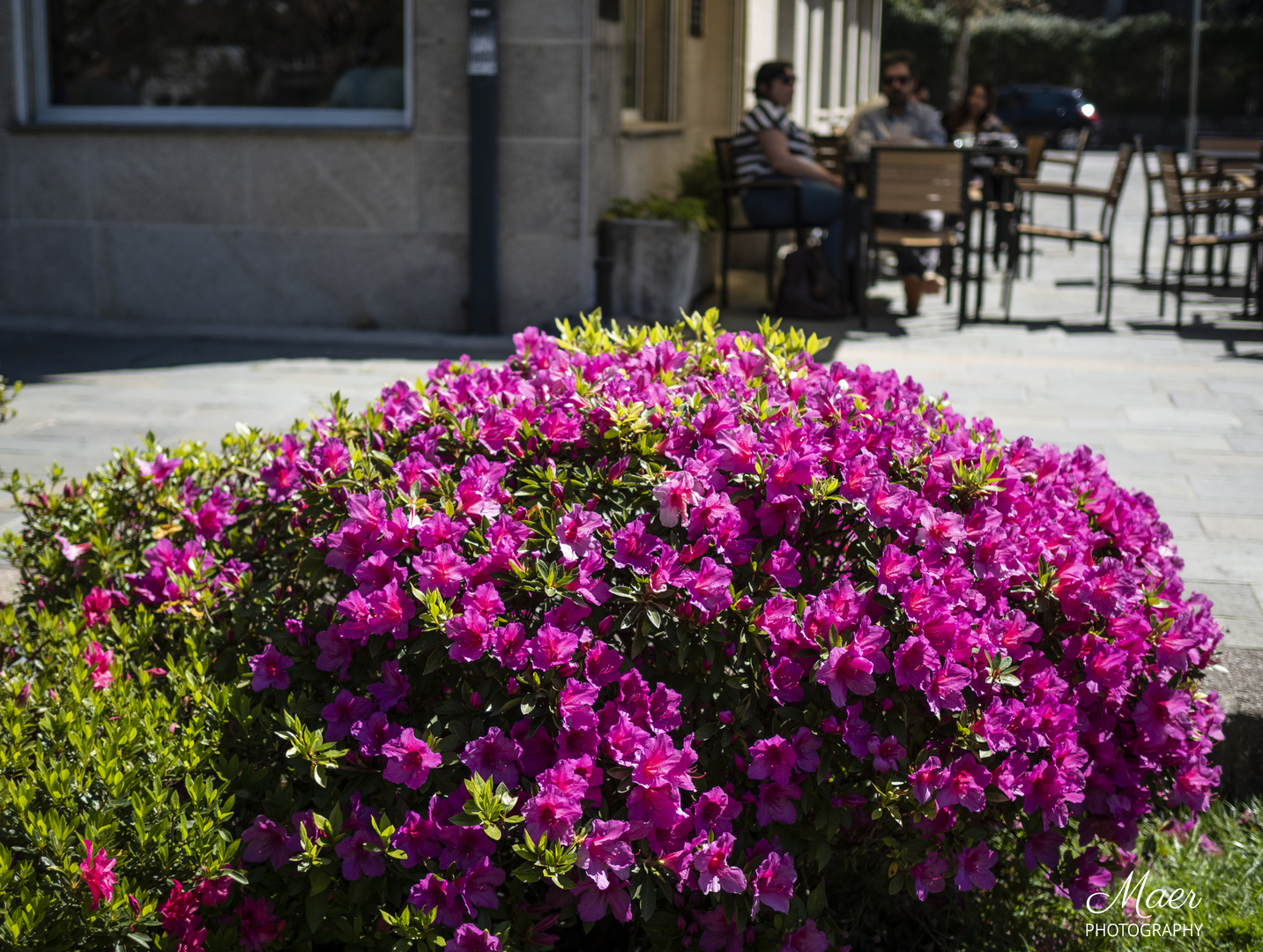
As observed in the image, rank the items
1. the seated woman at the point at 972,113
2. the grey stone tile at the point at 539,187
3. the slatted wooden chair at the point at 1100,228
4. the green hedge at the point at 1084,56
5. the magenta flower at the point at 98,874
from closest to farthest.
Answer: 1. the magenta flower at the point at 98,874
2. the grey stone tile at the point at 539,187
3. the slatted wooden chair at the point at 1100,228
4. the seated woman at the point at 972,113
5. the green hedge at the point at 1084,56

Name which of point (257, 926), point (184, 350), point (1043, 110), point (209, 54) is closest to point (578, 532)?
point (257, 926)

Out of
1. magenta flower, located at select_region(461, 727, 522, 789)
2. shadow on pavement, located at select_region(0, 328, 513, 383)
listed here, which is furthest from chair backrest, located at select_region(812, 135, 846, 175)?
magenta flower, located at select_region(461, 727, 522, 789)

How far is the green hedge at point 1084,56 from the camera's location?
45.3 metres

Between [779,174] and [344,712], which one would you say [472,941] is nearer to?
[344,712]

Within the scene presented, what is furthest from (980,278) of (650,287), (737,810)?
(737,810)

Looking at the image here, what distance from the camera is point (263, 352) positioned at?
8023mm

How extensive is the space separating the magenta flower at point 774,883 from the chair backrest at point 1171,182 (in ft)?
28.1

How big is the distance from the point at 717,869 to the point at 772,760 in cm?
19

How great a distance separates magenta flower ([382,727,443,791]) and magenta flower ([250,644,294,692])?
1.03ft

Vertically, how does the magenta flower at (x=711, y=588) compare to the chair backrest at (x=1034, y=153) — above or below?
below

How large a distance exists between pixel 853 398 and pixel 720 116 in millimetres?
11274

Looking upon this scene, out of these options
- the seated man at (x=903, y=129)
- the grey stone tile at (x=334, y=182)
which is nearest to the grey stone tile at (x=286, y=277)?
the grey stone tile at (x=334, y=182)

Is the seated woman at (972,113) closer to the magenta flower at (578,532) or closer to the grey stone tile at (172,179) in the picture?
the grey stone tile at (172,179)

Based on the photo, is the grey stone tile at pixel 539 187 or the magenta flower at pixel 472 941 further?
the grey stone tile at pixel 539 187
